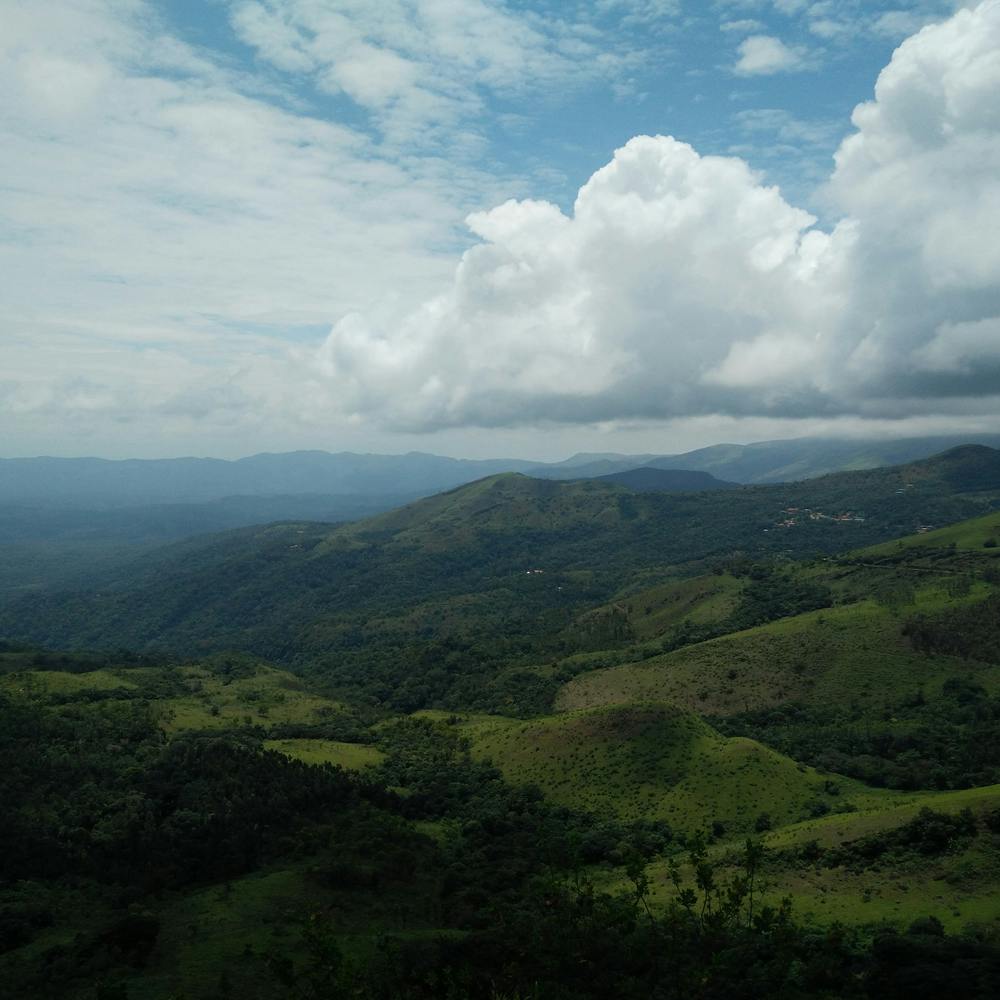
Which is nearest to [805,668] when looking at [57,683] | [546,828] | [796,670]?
[796,670]

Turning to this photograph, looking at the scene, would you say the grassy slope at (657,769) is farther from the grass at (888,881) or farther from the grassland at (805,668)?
the grass at (888,881)

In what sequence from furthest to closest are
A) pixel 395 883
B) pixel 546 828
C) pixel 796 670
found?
pixel 796 670
pixel 546 828
pixel 395 883

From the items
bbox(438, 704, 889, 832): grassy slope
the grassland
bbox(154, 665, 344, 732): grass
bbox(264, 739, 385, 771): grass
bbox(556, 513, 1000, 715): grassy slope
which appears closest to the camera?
bbox(438, 704, 889, 832): grassy slope

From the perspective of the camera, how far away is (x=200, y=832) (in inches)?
3386

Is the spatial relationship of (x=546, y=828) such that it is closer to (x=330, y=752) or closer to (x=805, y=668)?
(x=330, y=752)

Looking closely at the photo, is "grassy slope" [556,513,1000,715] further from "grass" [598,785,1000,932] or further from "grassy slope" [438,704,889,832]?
"grass" [598,785,1000,932]

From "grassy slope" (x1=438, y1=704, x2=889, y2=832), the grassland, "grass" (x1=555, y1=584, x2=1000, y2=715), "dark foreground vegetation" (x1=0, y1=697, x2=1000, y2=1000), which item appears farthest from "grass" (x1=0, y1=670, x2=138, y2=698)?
A: the grassland

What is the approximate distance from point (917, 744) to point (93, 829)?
397ft

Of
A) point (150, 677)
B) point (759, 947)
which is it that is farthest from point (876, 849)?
point (150, 677)

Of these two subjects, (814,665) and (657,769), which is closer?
(657,769)

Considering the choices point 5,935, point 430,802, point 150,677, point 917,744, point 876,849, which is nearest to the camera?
point 5,935

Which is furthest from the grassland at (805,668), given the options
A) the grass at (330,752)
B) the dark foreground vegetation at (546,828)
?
the grass at (330,752)

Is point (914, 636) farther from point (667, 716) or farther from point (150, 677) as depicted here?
point (150, 677)

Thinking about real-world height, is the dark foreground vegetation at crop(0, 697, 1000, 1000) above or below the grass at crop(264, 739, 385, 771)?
above
